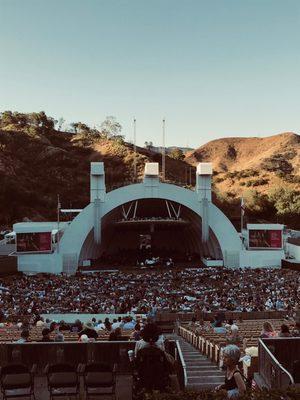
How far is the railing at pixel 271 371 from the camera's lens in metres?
5.61

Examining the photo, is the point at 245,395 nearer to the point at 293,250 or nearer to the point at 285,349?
the point at 285,349

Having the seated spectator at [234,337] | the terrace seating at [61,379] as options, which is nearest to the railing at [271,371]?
the seated spectator at [234,337]

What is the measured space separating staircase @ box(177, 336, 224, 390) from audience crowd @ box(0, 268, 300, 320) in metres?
12.0

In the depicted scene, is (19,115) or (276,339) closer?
(276,339)

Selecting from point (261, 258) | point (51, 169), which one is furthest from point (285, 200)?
point (261, 258)

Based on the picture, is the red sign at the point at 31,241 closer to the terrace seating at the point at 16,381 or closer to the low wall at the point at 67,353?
the low wall at the point at 67,353

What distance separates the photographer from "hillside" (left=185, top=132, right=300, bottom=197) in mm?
99312

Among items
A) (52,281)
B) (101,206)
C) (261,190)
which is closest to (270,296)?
(52,281)

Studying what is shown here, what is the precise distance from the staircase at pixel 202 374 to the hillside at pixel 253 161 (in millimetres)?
84061

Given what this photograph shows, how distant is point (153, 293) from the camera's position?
92.9 ft

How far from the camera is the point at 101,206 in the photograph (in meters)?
42.2

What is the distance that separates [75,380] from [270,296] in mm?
21006

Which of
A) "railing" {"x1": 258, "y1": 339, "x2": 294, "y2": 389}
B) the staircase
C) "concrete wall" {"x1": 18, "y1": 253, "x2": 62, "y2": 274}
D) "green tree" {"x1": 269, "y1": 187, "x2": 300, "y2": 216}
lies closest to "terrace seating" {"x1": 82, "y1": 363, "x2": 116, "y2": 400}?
the staircase

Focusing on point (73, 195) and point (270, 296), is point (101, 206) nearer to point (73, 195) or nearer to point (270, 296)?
point (270, 296)
